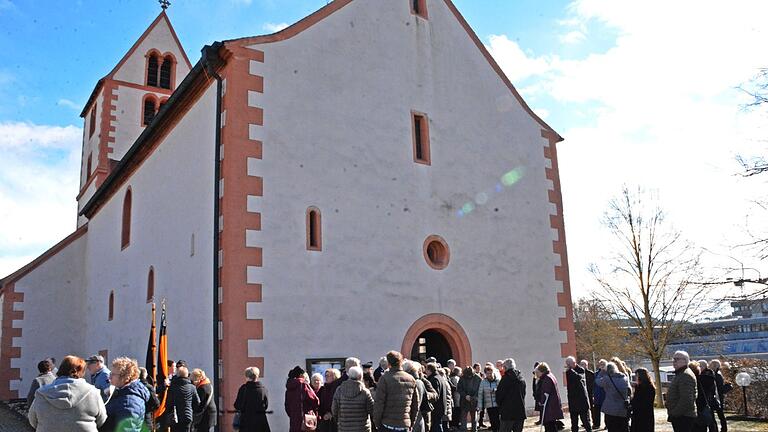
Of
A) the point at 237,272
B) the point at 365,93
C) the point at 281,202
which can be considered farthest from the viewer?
the point at 365,93

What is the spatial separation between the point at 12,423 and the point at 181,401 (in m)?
10.0

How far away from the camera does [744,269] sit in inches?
537

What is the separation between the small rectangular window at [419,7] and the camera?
1642cm

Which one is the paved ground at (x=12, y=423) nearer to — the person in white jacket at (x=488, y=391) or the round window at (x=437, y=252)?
the round window at (x=437, y=252)

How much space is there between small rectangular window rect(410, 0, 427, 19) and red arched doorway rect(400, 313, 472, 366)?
7.37 metres

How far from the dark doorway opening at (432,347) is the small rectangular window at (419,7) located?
7.68 m

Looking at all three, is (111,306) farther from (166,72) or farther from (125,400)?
(125,400)

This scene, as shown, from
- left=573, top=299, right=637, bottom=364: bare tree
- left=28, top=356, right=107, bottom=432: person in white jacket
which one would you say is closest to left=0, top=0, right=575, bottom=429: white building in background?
left=28, top=356, right=107, bottom=432: person in white jacket

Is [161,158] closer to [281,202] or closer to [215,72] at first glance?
[215,72]

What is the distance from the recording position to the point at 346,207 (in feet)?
44.8

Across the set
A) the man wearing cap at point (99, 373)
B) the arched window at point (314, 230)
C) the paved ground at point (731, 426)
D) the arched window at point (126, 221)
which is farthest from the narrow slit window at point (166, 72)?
the man wearing cap at point (99, 373)

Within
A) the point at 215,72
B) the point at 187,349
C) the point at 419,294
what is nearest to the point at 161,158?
the point at 215,72

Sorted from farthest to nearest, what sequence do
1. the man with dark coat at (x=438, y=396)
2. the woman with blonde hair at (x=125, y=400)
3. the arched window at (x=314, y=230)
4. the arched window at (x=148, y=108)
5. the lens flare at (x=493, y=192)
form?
the arched window at (x=148, y=108), the lens flare at (x=493, y=192), the arched window at (x=314, y=230), the man with dark coat at (x=438, y=396), the woman with blonde hair at (x=125, y=400)

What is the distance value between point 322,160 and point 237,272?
301 cm
